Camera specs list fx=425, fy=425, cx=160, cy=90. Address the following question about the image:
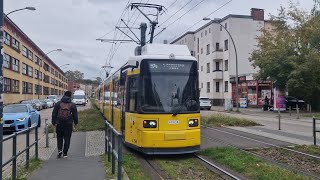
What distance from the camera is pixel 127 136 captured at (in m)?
12.6

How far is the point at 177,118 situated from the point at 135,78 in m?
1.75

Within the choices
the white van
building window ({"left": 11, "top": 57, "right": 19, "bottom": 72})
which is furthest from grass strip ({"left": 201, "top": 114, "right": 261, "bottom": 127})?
the white van

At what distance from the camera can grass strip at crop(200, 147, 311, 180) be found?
849 cm

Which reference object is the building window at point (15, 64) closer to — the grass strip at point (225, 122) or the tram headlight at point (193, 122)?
the grass strip at point (225, 122)

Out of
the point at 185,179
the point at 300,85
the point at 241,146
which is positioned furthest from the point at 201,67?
the point at 185,179

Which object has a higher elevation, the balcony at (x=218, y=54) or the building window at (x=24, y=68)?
the balcony at (x=218, y=54)

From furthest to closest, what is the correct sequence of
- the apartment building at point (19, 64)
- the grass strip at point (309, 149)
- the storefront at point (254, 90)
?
the apartment building at point (19, 64)
the storefront at point (254, 90)
the grass strip at point (309, 149)

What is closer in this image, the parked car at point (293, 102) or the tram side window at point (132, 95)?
the tram side window at point (132, 95)

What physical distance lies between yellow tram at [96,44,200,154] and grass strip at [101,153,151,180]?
537 mm

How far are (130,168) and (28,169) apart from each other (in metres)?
2.28

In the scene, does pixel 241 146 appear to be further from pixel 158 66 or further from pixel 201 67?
pixel 201 67

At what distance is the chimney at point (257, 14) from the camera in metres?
63.1

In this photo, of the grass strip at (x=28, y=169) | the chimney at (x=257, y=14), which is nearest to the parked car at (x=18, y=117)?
the grass strip at (x=28, y=169)

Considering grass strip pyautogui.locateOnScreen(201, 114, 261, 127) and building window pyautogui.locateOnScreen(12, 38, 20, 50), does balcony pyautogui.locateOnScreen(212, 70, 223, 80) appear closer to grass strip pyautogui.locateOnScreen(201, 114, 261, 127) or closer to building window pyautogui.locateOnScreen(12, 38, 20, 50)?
building window pyautogui.locateOnScreen(12, 38, 20, 50)
